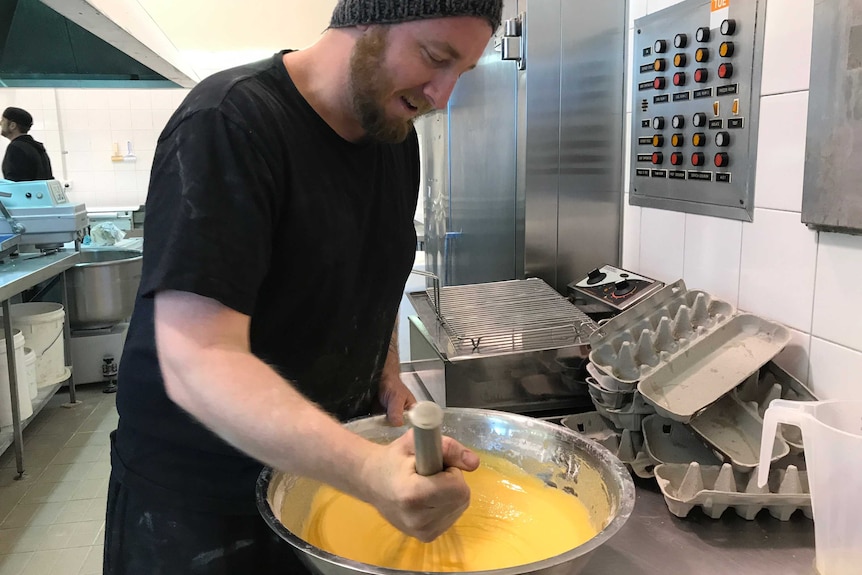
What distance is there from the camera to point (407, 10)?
32.1 inches

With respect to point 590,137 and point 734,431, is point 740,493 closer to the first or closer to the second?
point 734,431

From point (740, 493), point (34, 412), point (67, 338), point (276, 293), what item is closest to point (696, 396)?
point (740, 493)

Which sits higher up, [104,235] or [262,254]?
[262,254]

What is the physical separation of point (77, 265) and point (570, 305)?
308 cm

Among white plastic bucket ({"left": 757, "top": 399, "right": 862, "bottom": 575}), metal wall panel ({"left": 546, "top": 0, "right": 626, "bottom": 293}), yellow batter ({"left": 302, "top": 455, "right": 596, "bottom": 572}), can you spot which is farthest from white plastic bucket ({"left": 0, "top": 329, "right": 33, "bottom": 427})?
white plastic bucket ({"left": 757, "top": 399, "right": 862, "bottom": 575})

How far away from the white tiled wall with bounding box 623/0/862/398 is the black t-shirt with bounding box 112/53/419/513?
745 mm

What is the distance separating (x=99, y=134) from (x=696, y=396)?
6306 millimetres

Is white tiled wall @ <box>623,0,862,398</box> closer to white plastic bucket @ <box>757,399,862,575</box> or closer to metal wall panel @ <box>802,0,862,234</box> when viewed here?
metal wall panel @ <box>802,0,862,234</box>

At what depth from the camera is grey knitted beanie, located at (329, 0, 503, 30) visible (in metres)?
0.81

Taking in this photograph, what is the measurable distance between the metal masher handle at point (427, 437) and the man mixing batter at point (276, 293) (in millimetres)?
13

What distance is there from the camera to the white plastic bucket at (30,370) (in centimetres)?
294

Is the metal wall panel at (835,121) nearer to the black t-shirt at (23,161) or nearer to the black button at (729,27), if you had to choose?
the black button at (729,27)

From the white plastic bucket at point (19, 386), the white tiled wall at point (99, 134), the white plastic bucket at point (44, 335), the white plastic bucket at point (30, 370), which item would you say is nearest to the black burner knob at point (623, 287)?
the white plastic bucket at point (19, 386)

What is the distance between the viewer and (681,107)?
1.62 meters
